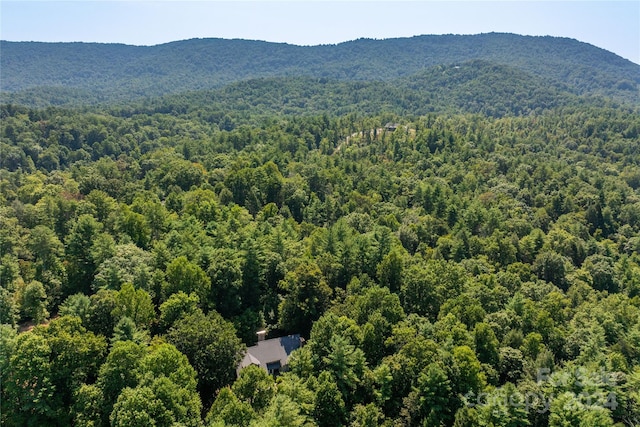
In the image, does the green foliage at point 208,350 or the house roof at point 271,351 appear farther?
the house roof at point 271,351

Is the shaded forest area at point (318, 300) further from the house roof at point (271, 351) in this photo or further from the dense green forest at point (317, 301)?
the house roof at point (271, 351)

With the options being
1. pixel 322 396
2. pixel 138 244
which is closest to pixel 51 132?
pixel 138 244

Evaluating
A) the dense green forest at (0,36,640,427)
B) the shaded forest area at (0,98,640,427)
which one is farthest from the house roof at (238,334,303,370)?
the shaded forest area at (0,98,640,427)

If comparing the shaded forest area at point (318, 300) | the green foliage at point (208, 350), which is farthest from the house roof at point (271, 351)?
the green foliage at point (208, 350)

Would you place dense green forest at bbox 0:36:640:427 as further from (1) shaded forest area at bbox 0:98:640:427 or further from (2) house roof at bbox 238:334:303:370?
(2) house roof at bbox 238:334:303:370

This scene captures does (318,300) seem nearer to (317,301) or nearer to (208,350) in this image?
(317,301)

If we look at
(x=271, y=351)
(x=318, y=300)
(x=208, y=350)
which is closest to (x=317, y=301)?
(x=318, y=300)

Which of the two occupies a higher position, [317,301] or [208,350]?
[208,350]
